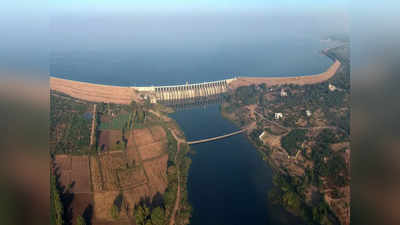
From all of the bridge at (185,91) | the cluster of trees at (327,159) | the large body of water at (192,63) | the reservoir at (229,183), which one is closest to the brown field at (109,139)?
the reservoir at (229,183)

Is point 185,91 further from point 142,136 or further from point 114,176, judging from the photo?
point 114,176

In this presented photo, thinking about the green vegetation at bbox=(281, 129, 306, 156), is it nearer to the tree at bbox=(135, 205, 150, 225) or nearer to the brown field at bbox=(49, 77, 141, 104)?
the tree at bbox=(135, 205, 150, 225)

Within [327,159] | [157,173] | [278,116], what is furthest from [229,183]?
[278,116]

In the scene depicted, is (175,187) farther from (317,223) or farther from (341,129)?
(341,129)

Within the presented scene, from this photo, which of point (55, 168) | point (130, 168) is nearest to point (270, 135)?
point (130, 168)

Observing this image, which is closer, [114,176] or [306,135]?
[114,176]
